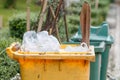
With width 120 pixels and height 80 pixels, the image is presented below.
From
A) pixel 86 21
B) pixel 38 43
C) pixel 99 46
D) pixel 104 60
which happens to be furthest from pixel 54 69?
pixel 104 60

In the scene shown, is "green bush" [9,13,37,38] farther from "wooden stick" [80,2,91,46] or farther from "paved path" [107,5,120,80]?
"wooden stick" [80,2,91,46]

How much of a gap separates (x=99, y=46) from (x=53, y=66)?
123cm

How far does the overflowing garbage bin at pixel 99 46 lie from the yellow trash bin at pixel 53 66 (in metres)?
0.91

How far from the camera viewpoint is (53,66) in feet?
18.8

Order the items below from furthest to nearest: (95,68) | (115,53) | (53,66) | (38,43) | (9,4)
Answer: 1. (9,4)
2. (115,53)
3. (95,68)
4. (38,43)
5. (53,66)

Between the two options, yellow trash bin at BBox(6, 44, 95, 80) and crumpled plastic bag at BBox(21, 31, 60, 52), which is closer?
yellow trash bin at BBox(6, 44, 95, 80)

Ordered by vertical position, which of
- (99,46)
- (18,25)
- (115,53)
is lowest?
(115,53)

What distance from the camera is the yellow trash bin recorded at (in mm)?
5656

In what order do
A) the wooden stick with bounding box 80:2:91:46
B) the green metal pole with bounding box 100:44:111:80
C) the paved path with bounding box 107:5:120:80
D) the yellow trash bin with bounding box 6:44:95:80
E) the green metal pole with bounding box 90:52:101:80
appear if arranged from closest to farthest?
the yellow trash bin with bounding box 6:44:95:80 → the wooden stick with bounding box 80:2:91:46 → the green metal pole with bounding box 90:52:101:80 → the green metal pole with bounding box 100:44:111:80 → the paved path with bounding box 107:5:120:80

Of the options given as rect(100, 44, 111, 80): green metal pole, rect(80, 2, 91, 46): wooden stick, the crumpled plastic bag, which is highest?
rect(80, 2, 91, 46): wooden stick

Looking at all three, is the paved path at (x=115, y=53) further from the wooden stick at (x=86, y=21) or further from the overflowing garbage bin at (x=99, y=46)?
the wooden stick at (x=86, y=21)

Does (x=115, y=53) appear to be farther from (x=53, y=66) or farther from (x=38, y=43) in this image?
(x=53, y=66)

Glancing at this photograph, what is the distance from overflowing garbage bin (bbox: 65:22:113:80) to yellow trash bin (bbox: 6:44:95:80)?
91 cm

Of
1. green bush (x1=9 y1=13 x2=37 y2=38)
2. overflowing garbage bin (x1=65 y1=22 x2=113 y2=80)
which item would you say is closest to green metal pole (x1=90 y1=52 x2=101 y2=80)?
overflowing garbage bin (x1=65 y1=22 x2=113 y2=80)
